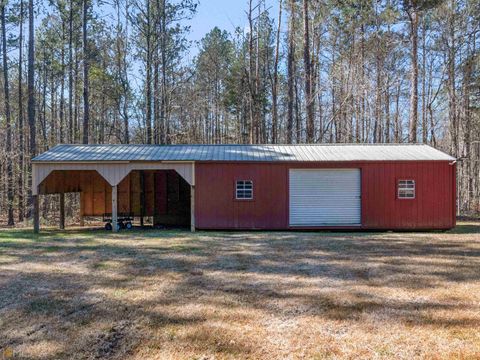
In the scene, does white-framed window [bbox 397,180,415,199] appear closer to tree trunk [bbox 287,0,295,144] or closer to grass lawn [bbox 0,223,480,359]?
grass lawn [bbox 0,223,480,359]

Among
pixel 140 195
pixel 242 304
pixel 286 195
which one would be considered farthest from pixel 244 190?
pixel 242 304

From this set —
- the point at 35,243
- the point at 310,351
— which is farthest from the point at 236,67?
the point at 310,351

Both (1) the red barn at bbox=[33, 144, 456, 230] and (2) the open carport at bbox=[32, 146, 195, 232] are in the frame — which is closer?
(1) the red barn at bbox=[33, 144, 456, 230]

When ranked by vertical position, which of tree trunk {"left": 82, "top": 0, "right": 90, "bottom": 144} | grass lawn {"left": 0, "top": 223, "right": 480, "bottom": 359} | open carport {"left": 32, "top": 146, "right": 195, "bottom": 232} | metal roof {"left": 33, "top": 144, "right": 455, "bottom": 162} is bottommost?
grass lawn {"left": 0, "top": 223, "right": 480, "bottom": 359}

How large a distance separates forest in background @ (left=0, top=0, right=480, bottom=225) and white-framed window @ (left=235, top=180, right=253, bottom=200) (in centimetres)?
679

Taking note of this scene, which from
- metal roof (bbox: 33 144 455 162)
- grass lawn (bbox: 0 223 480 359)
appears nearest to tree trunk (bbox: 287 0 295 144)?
metal roof (bbox: 33 144 455 162)

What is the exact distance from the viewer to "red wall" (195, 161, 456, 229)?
12086 millimetres

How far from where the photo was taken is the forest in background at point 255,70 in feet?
61.7

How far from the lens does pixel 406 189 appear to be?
1219 centimetres

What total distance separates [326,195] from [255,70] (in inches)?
537

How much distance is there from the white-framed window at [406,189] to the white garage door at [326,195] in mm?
1268

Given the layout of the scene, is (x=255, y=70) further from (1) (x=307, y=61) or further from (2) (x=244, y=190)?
(2) (x=244, y=190)

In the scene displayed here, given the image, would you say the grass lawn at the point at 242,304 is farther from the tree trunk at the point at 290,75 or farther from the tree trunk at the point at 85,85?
the tree trunk at the point at 290,75

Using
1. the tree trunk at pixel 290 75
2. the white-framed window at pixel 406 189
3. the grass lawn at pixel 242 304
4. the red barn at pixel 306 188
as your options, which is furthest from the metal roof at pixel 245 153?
the tree trunk at pixel 290 75
